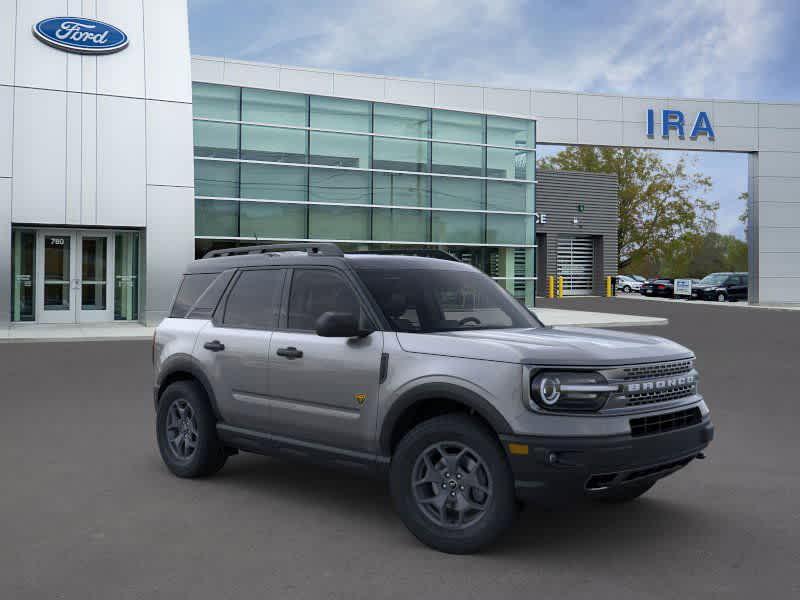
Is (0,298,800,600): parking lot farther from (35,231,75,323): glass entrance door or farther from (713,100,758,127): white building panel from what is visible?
(713,100,758,127): white building panel

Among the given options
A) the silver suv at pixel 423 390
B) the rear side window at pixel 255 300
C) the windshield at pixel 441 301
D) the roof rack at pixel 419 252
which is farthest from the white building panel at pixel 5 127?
the windshield at pixel 441 301

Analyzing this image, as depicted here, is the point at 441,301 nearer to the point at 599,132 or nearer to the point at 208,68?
the point at 208,68

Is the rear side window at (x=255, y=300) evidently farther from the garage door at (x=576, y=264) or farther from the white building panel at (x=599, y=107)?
the garage door at (x=576, y=264)

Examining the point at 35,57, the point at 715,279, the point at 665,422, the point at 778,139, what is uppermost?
the point at 778,139

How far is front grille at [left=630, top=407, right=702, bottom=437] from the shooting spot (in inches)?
198

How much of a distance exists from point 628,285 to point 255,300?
2663 inches

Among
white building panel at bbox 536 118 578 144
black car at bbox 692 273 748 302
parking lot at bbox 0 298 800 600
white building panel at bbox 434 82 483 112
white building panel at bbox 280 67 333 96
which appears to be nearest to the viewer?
parking lot at bbox 0 298 800 600

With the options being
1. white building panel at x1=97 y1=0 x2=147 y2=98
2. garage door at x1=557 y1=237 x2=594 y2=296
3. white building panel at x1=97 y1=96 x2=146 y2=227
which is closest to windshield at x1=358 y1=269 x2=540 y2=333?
white building panel at x1=97 y1=96 x2=146 y2=227

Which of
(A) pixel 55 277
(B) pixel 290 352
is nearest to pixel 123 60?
(A) pixel 55 277

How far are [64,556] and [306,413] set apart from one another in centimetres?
173

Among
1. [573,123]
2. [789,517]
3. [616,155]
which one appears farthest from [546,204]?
[789,517]

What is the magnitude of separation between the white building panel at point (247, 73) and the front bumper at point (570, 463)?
3361 centimetres

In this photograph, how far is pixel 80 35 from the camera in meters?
24.9

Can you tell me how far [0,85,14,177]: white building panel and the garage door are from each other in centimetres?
4065
